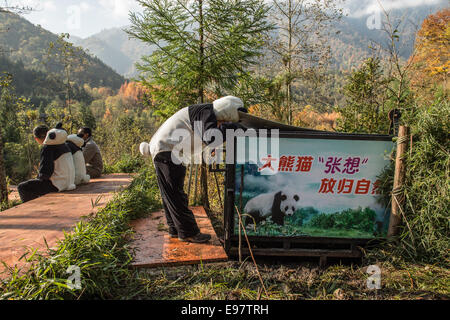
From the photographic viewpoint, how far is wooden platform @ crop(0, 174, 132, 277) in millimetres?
2721

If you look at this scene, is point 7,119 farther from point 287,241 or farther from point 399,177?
point 399,177

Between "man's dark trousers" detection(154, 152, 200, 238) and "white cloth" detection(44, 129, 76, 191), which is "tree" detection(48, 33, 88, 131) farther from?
"man's dark trousers" detection(154, 152, 200, 238)

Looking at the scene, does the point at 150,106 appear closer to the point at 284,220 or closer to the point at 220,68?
the point at 220,68

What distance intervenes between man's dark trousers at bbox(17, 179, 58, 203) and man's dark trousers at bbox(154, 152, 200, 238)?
3.03m

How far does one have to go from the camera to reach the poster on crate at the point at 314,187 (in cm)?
310

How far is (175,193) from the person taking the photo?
3197mm

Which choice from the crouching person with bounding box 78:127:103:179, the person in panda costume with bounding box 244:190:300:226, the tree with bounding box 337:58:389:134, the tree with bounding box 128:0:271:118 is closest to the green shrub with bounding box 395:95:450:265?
the person in panda costume with bounding box 244:190:300:226

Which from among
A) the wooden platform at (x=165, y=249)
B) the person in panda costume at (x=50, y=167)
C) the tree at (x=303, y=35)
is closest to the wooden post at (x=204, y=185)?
the wooden platform at (x=165, y=249)

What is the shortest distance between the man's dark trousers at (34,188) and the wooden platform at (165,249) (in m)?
2.35

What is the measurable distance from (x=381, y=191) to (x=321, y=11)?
7964 mm

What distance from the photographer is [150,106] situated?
5477 millimetres

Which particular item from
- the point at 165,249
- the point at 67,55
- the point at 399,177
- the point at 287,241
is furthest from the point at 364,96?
the point at 67,55

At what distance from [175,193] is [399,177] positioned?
2.55 m
